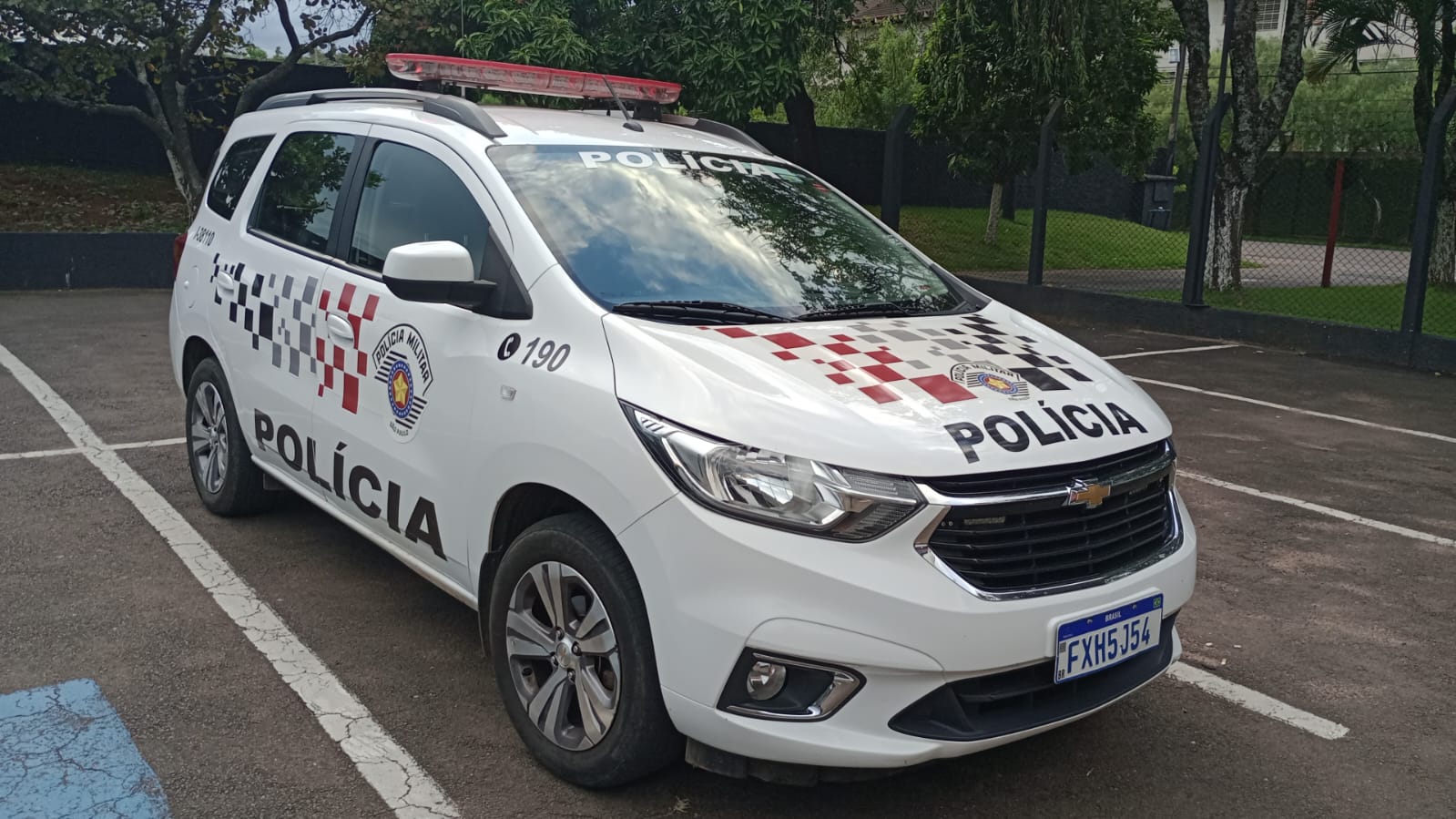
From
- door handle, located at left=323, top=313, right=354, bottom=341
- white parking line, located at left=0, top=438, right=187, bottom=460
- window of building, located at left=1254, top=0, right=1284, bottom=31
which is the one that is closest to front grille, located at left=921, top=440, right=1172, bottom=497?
door handle, located at left=323, top=313, right=354, bottom=341

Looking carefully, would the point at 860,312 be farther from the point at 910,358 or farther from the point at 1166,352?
the point at 1166,352

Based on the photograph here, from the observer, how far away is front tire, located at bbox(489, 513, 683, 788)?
2.96 metres

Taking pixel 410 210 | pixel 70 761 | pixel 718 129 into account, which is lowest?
pixel 70 761

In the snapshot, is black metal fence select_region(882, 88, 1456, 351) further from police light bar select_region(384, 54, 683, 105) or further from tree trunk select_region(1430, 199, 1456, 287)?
police light bar select_region(384, 54, 683, 105)

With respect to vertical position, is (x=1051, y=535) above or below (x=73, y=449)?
above

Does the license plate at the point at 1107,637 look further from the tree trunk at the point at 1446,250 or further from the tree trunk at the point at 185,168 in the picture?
the tree trunk at the point at 1446,250

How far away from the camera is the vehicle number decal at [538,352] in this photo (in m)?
3.23

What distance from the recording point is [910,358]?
3.29 meters

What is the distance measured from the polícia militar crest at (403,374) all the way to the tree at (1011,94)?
1577 centimetres

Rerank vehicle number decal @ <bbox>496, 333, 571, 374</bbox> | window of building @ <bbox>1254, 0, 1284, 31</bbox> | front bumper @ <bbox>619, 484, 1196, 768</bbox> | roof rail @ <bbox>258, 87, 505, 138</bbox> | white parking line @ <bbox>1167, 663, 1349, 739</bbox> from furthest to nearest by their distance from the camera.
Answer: window of building @ <bbox>1254, 0, 1284, 31</bbox> → roof rail @ <bbox>258, 87, 505, 138</bbox> → white parking line @ <bbox>1167, 663, 1349, 739</bbox> → vehicle number decal @ <bbox>496, 333, 571, 374</bbox> → front bumper @ <bbox>619, 484, 1196, 768</bbox>

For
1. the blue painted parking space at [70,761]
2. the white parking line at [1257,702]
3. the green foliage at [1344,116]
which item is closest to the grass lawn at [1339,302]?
the white parking line at [1257,702]

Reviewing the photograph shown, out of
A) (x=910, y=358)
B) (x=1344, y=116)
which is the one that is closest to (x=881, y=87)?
(x=1344, y=116)

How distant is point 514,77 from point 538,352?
71.7 inches

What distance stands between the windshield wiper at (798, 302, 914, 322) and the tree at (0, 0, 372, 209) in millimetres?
13673
